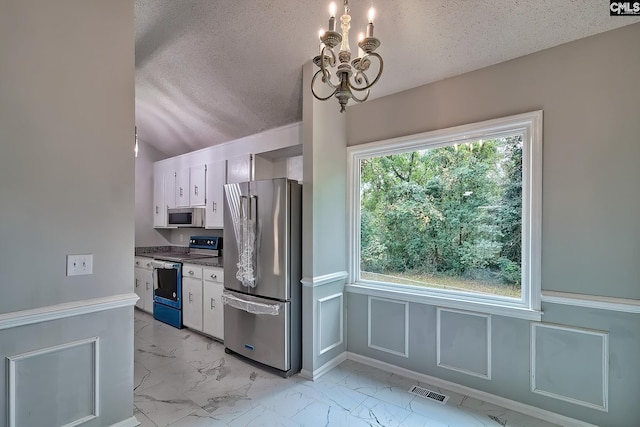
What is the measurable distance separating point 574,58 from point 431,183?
1298 mm

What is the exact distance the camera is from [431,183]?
2.85 metres

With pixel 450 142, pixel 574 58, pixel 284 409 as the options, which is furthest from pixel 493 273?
pixel 284 409

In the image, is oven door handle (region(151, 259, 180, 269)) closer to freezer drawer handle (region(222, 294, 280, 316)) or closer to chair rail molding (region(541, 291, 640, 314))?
freezer drawer handle (region(222, 294, 280, 316))

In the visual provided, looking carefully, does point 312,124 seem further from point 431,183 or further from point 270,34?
point 431,183

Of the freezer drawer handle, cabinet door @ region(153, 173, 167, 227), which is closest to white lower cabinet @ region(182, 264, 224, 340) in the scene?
the freezer drawer handle

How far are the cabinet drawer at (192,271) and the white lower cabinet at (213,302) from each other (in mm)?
109

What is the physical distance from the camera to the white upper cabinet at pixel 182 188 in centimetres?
474

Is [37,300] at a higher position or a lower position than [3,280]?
lower

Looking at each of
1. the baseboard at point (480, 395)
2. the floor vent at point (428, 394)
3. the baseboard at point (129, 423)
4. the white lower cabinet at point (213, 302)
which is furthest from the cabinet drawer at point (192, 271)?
the floor vent at point (428, 394)

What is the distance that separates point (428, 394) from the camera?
249 centimetres

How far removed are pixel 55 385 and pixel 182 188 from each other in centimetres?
346

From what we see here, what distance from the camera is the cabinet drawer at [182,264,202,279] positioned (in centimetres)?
378

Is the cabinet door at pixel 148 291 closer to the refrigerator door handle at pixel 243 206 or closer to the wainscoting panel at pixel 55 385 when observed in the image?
the refrigerator door handle at pixel 243 206

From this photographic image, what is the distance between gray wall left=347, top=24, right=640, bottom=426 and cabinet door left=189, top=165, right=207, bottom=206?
3.58 meters
